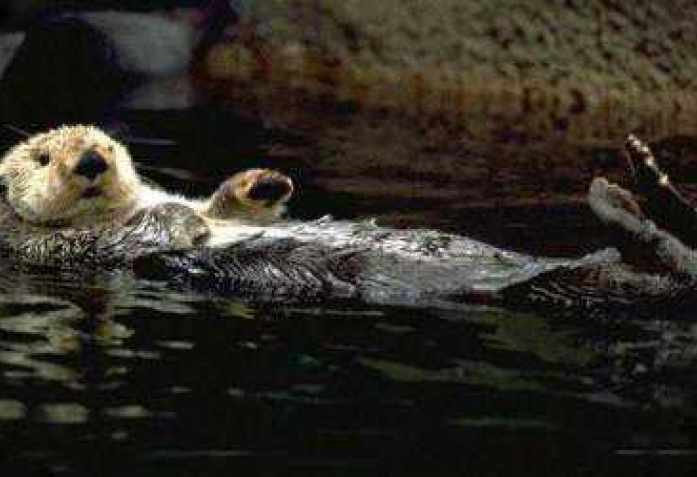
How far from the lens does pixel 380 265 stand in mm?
4516

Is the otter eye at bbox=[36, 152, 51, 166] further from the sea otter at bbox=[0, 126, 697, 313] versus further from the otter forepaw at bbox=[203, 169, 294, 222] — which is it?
the otter forepaw at bbox=[203, 169, 294, 222]

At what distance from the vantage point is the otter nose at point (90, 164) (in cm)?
490

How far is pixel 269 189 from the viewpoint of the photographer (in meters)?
5.18

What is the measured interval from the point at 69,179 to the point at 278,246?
2.78ft

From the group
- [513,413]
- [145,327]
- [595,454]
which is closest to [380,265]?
[145,327]

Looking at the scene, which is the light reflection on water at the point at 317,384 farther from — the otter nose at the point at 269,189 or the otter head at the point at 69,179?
the otter nose at the point at 269,189

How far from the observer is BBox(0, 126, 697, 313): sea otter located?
169 inches

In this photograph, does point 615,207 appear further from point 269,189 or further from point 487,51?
point 487,51

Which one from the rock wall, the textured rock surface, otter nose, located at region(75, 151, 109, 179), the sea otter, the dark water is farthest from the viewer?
the rock wall

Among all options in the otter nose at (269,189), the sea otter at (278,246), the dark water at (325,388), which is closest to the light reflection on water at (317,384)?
the dark water at (325,388)

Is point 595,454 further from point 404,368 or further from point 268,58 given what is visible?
point 268,58

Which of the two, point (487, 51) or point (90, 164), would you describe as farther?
point (487, 51)

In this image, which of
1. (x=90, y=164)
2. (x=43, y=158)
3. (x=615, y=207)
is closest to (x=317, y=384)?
(x=615, y=207)

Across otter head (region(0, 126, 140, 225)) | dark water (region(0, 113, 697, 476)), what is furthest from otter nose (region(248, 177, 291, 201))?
dark water (region(0, 113, 697, 476))
